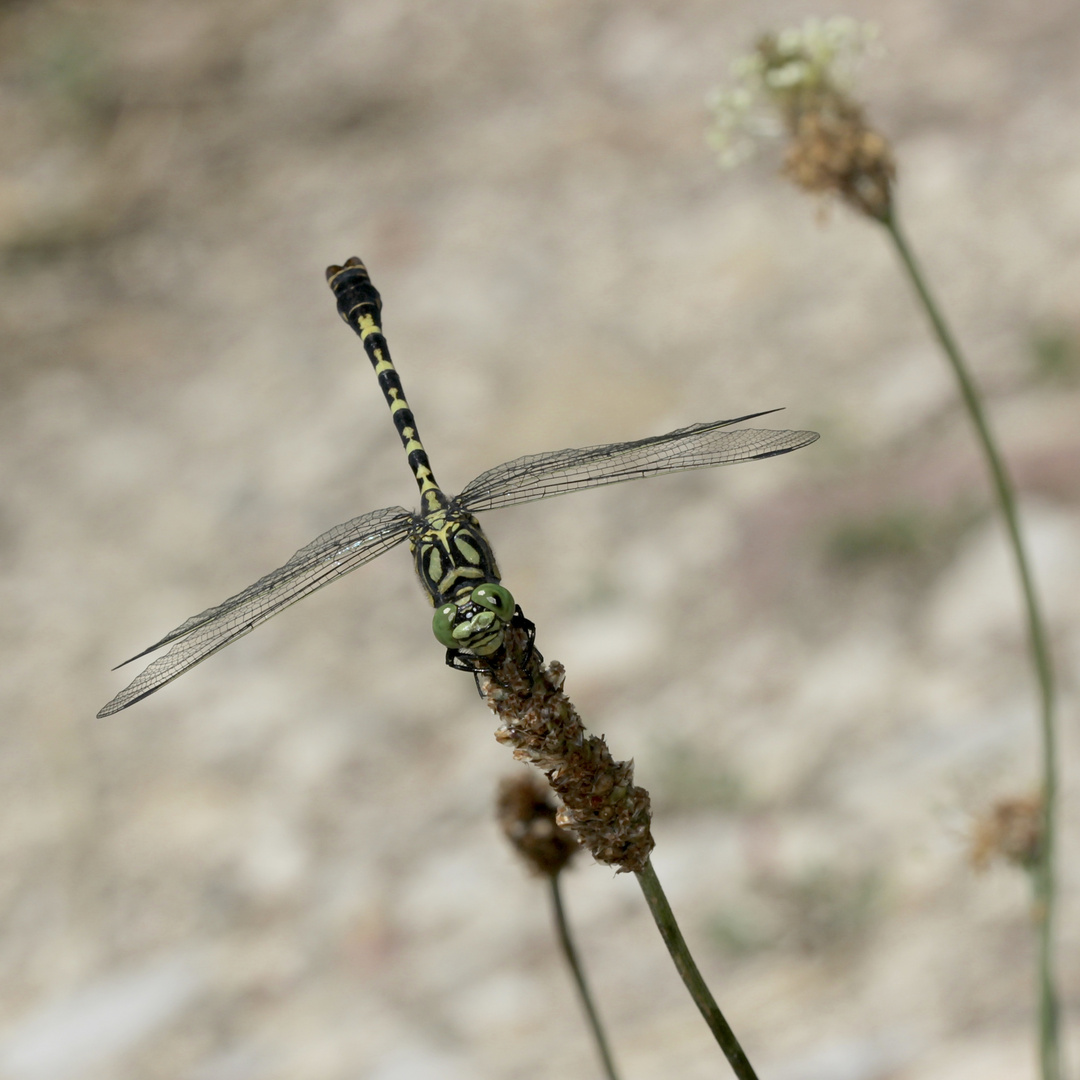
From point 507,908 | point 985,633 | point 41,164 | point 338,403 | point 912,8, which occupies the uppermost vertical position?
point 41,164

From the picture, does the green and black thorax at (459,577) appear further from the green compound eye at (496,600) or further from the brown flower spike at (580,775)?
the brown flower spike at (580,775)

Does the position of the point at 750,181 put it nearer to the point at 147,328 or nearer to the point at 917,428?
the point at 917,428

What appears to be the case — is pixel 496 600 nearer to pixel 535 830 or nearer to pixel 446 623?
pixel 446 623

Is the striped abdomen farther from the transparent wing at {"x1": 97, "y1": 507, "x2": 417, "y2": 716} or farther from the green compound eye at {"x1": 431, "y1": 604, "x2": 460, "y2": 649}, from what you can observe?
the green compound eye at {"x1": 431, "y1": 604, "x2": 460, "y2": 649}

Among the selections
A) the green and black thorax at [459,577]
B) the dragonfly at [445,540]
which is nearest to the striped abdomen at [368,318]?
the dragonfly at [445,540]

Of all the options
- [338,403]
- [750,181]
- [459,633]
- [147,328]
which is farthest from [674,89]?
[459,633]
